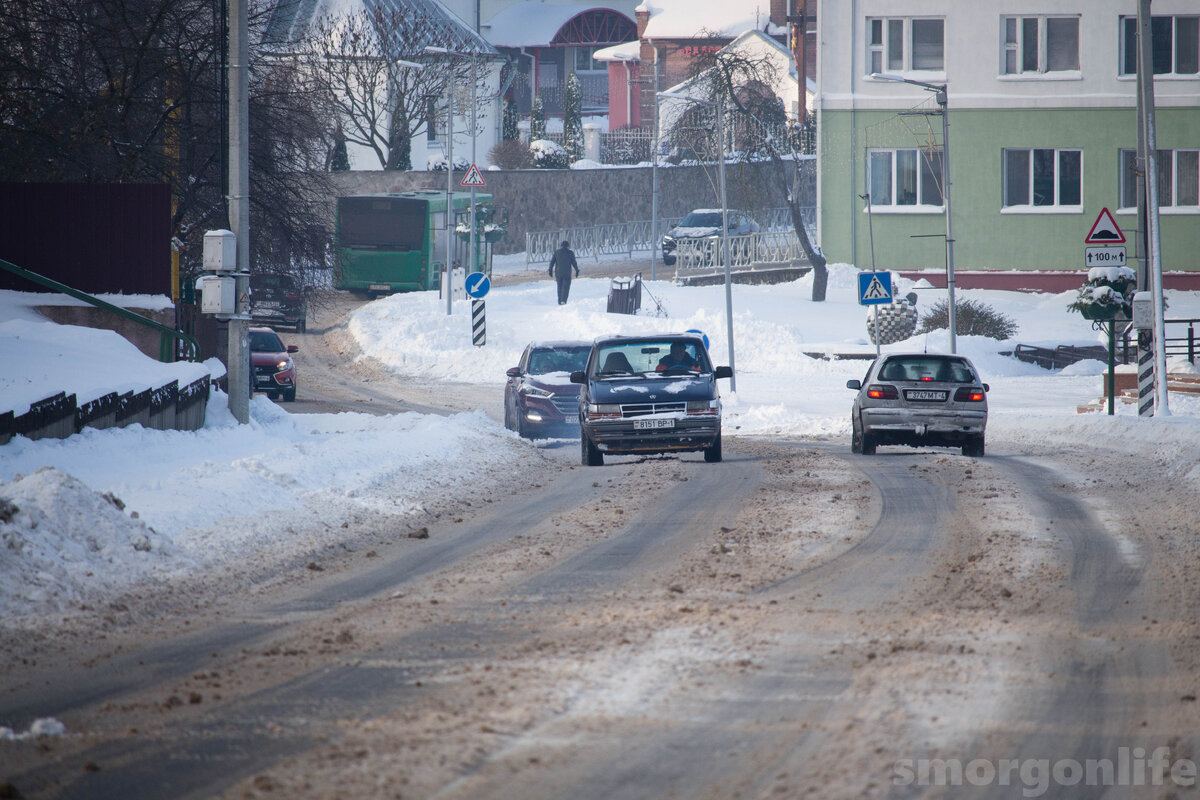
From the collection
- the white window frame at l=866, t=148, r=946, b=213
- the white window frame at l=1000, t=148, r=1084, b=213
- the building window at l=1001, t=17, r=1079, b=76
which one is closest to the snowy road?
the white window frame at l=866, t=148, r=946, b=213

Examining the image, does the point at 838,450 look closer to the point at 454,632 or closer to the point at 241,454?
the point at 241,454

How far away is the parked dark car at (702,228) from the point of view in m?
59.3

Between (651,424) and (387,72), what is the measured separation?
49450 millimetres

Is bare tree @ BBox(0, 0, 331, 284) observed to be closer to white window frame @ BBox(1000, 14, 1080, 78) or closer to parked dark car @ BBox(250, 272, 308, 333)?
parked dark car @ BBox(250, 272, 308, 333)

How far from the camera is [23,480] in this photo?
9781mm

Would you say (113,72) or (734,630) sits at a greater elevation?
(113,72)

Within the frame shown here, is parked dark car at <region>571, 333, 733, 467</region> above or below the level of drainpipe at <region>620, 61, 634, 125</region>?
below

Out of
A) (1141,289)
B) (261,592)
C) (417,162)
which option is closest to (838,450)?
(1141,289)

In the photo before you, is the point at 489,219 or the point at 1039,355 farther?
the point at 489,219

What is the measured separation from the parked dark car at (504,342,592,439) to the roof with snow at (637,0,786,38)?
6121cm

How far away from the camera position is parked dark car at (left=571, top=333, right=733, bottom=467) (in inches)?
691

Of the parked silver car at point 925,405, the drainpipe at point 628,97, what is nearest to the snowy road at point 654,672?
the parked silver car at point 925,405

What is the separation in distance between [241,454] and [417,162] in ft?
180

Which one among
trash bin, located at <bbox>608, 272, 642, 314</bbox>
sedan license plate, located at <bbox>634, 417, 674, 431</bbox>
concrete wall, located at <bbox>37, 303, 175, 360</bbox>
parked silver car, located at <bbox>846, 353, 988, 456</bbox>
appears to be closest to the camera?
sedan license plate, located at <bbox>634, 417, 674, 431</bbox>
